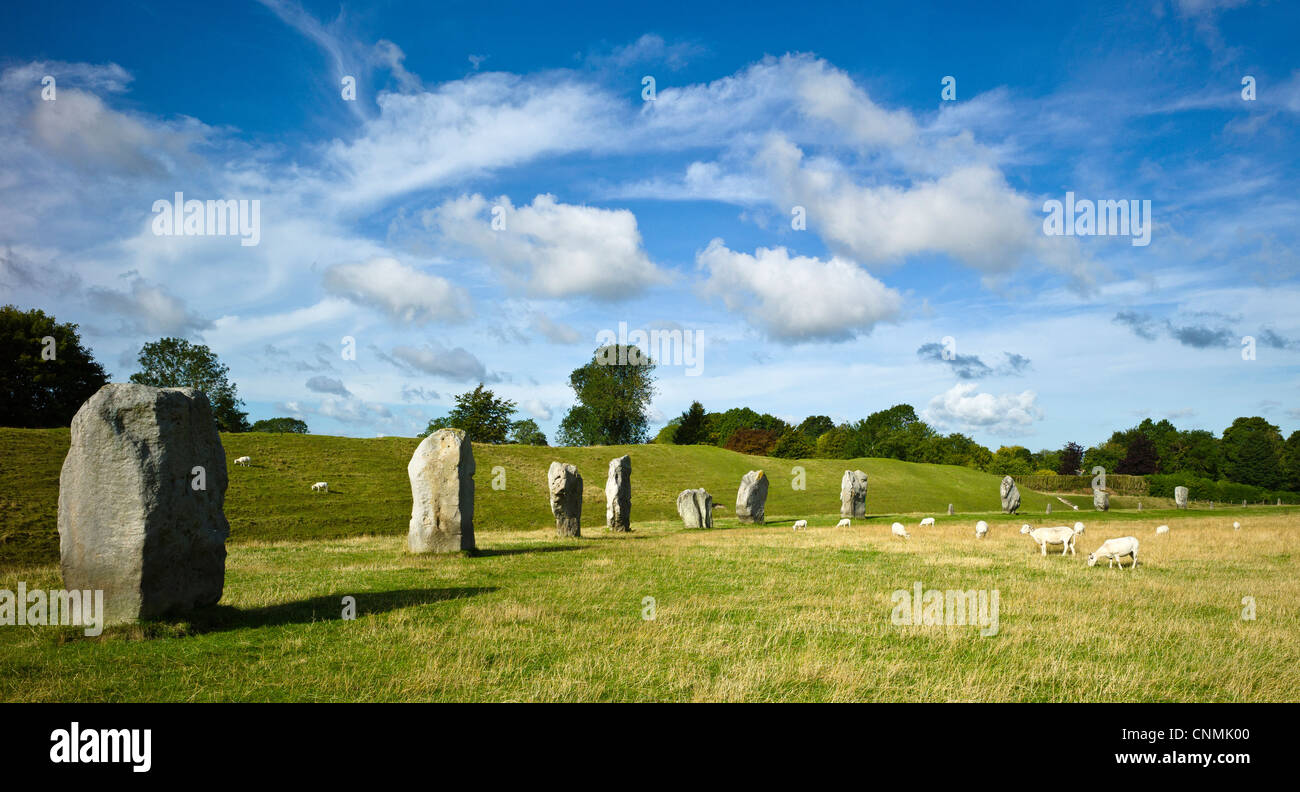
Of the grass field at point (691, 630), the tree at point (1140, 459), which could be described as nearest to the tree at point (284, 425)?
the grass field at point (691, 630)

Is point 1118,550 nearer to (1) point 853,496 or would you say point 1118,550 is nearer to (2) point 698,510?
(2) point 698,510

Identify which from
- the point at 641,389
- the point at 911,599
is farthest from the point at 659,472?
the point at 911,599

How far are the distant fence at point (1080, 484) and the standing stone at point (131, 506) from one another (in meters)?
81.9

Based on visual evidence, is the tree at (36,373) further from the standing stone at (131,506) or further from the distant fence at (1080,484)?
the distant fence at (1080,484)

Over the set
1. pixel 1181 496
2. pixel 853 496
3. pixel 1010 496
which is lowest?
pixel 1181 496

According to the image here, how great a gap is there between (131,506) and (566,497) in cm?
1710

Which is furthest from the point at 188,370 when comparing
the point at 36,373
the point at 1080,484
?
the point at 1080,484

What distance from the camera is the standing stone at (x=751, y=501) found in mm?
36656

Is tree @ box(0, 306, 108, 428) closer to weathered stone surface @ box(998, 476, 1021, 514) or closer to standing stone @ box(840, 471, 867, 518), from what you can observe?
standing stone @ box(840, 471, 867, 518)

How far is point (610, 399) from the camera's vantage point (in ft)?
291
